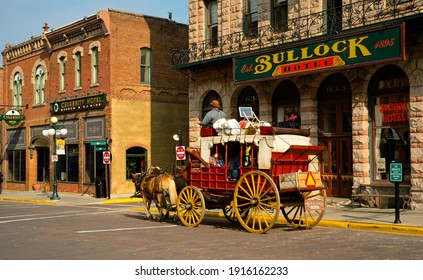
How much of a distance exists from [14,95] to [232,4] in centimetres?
2214

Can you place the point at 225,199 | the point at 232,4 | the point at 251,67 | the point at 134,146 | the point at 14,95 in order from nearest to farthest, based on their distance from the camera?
the point at 225,199, the point at 251,67, the point at 232,4, the point at 134,146, the point at 14,95

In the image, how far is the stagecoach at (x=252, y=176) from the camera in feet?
42.5

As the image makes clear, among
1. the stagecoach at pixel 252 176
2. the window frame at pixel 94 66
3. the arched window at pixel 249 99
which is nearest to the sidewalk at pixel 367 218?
the stagecoach at pixel 252 176

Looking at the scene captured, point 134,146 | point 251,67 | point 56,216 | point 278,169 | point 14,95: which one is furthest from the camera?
point 14,95

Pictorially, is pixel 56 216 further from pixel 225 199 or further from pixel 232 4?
Result: pixel 232 4

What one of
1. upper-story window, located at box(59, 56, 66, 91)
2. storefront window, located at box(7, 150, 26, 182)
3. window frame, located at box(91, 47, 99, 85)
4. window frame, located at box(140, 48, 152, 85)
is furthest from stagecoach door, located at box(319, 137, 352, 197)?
storefront window, located at box(7, 150, 26, 182)

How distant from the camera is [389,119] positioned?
749 inches

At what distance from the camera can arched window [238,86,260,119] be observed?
23656 mm

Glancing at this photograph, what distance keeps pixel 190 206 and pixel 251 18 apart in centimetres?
1154

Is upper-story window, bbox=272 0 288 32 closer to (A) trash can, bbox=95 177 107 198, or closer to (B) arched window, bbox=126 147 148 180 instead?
(B) arched window, bbox=126 147 148 180

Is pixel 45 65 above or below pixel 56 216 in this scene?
above

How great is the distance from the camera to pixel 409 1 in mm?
A: 17875

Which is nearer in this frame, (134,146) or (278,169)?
(278,169)
